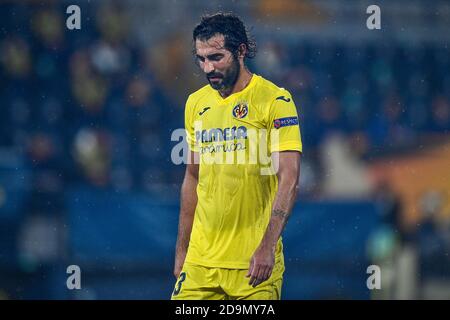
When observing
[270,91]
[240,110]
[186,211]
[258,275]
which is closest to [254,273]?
[258,275]

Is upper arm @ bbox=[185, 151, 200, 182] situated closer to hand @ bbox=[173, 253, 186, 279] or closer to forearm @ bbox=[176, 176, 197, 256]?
forearm @ bbox=[176, 176, 197, 256]

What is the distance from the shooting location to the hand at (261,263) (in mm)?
5422

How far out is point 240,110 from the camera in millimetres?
5828

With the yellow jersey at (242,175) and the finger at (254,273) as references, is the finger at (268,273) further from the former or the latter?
the yellow jersey at (242,175)

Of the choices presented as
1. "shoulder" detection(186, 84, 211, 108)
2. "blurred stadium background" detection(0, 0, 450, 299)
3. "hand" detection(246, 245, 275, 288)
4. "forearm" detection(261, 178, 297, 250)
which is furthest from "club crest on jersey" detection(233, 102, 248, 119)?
"blurred stadium background" detection(0, 0, 450, 299)

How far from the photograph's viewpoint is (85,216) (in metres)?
9.31

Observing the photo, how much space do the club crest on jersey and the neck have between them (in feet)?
0.39

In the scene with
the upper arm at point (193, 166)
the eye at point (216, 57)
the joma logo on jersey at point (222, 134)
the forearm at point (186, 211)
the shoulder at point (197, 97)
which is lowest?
the forearm at point (186, 211)

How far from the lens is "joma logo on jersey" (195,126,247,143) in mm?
5805

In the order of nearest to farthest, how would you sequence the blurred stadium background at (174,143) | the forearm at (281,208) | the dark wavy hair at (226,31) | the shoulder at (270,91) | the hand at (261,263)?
the hand at (261,263) → the forearm at (281,208) → the shoulder at (270,91) → the dark wavy hair at (226,31) → the blurred stadium background at (174,143)

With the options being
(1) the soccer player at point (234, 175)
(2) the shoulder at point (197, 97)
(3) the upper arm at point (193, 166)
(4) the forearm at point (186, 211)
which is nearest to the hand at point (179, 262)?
(4) the forearm at point (186, 211)

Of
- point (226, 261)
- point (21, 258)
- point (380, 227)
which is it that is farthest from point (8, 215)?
point (226, 261)
